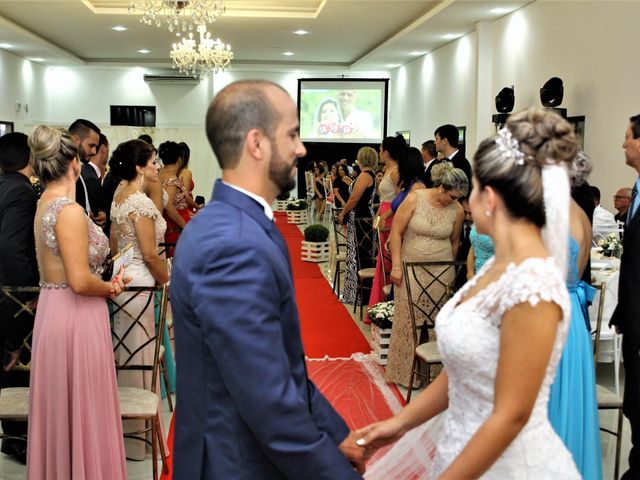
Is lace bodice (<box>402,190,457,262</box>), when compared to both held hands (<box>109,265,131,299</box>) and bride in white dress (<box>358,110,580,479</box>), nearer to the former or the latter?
held hands (<box>109,265,131,299</box>)

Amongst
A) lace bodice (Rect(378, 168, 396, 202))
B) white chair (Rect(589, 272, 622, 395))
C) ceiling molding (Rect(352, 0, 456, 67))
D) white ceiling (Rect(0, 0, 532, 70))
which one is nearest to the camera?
white chair (Rect(589, 272, 622, 395))

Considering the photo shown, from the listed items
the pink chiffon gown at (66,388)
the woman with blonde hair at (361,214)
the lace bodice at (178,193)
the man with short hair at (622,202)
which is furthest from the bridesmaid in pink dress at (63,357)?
the man with short hair at (622,202)

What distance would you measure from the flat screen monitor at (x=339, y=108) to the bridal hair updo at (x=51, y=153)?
1642cm

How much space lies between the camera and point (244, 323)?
1.49 metres

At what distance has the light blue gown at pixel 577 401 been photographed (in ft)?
9.79

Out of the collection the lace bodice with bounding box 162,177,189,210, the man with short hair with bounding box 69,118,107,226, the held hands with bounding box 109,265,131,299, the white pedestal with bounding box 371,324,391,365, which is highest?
the man with short hair with bounding box 69,118,107,226

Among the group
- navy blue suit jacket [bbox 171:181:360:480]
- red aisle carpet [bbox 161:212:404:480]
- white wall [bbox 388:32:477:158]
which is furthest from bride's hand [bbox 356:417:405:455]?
white wall [bbox 388:32:477:158]

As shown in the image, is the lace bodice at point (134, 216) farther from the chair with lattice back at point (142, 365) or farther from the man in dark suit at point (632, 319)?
the man in dark suit at point (632, 319)

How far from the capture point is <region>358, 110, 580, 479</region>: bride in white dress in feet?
5.26

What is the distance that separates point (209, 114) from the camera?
1.67 m

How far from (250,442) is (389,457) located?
106cm

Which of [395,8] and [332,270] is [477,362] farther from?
[395,8]

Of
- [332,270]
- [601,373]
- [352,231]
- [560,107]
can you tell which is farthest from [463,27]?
[601,373]

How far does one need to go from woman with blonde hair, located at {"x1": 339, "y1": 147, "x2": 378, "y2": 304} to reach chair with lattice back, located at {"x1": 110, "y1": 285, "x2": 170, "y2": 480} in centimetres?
314
